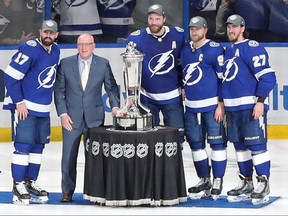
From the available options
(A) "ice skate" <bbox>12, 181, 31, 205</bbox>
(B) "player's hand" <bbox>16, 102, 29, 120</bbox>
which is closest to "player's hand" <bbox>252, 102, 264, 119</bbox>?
(B) "player's hand" <bbox>16, 102, 29, 120</bbox>

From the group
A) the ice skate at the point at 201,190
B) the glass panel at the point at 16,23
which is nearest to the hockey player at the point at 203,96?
the ice skate at the point at 201,190

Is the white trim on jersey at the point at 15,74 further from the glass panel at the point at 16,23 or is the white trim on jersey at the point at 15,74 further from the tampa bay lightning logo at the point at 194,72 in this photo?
the glass panel at the point at 16,23

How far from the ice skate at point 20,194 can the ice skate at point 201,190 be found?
54.1 inches

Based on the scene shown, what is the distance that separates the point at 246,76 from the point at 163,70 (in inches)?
31.1

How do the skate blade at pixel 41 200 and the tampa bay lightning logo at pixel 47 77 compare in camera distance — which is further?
the skate blade at pixel 41 200

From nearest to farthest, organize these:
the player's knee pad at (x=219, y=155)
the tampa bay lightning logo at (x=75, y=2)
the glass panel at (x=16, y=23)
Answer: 1. the player's knee pad at (x=219, y=155)
2. the glass panel at (x=16, y=23)
3. the tampa bay lightning logo at (x=75, y=2)

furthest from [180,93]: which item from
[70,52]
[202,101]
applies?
[70,52]

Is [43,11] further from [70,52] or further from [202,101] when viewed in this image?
[202,101]

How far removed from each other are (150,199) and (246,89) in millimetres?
1200

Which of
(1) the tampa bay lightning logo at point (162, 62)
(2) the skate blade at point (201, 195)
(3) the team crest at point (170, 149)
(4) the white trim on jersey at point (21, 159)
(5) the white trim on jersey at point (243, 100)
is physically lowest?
(2) the skate blade at point (201, 195)

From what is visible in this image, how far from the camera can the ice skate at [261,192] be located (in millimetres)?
11953

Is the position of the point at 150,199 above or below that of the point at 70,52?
below

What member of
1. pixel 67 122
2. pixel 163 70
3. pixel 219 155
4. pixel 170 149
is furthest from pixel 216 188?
pixel 67 122

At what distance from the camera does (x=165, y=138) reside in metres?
11.7
